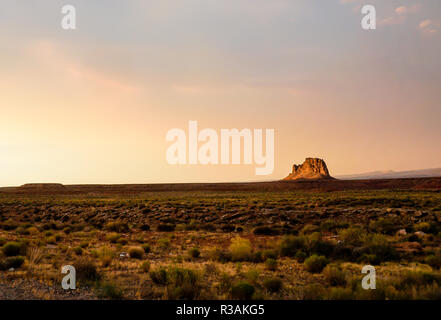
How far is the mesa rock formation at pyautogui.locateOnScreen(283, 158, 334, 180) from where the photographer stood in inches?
6442

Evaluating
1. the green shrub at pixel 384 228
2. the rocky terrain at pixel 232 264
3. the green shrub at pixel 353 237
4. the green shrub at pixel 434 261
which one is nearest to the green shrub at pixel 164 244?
the rocky terrain at pixel 232 264

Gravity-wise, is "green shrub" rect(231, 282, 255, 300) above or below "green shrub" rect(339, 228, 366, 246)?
above

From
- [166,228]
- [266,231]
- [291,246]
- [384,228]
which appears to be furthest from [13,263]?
[384,228]

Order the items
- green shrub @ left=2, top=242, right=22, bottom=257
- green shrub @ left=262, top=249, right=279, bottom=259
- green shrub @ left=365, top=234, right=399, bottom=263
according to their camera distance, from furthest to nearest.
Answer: green shrub @ left=2, top=242, right=22, bottom=257 → green shrub @ left=262, top=249, right=279, bottom=259 → green shrub @ left=365, top=234, right=399, bottom=263

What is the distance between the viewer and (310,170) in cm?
17388

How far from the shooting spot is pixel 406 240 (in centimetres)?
1552

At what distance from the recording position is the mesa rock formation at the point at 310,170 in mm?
163625

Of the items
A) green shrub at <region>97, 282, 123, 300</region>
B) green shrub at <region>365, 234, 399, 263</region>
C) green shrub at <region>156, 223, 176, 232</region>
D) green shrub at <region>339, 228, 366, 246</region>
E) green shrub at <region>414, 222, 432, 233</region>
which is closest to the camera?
green shrub at <region>97, 282, 123, 300</region>

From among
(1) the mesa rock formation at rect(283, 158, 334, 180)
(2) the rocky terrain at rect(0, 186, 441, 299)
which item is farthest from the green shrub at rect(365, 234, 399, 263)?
(1) the mesa rock formation at rect(283, 158, 334, 180)

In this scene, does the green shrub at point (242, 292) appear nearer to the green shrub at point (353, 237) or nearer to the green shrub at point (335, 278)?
the green shrub at point (335, 278)

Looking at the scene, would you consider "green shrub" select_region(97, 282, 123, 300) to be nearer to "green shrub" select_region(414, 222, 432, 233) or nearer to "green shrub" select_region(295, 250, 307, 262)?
"green shrub" select_region(295, 250, 307, 262)

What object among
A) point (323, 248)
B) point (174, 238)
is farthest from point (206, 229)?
point (323, 248)

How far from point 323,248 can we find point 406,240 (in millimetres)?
6009
